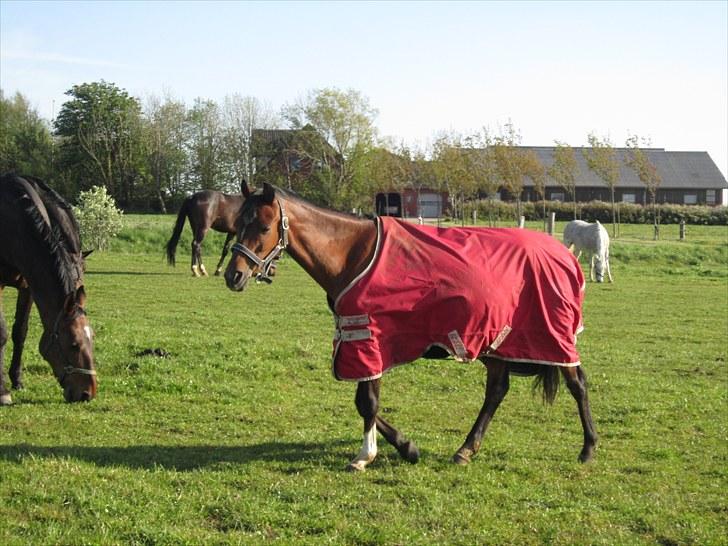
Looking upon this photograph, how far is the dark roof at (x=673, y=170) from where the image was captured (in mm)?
76312

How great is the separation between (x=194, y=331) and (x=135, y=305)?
14.9ft

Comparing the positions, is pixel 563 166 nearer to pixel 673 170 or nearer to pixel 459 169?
pixel 459 169

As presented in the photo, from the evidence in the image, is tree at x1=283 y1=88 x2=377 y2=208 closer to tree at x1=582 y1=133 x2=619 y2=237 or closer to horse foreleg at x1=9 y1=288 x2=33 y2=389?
tree at x1=582 y1=133 x2=619 y2=237

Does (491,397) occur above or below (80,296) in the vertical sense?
below

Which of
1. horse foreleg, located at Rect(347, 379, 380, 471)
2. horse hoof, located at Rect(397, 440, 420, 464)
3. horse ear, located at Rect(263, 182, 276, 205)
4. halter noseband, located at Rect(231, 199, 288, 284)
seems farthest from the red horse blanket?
horse ear, located at Rect(263, 182, 276, 205)

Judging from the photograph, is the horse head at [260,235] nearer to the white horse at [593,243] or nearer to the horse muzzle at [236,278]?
the horse muzzle at [236,278]

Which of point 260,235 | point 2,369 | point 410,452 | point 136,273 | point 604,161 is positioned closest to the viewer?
point 260,235

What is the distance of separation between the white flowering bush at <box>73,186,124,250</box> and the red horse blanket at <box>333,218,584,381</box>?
2518cm

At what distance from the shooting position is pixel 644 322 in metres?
17.7

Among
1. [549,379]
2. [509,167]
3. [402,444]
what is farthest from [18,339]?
[509,167]

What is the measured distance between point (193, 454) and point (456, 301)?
2.48 metres

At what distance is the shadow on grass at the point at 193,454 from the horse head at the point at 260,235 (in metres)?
1.45

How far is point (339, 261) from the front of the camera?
6809 mm

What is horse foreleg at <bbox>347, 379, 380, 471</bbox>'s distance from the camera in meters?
6.63
